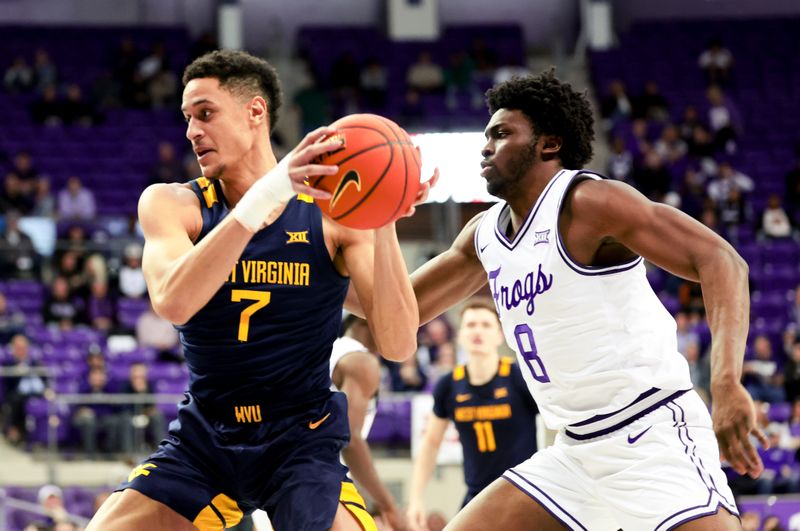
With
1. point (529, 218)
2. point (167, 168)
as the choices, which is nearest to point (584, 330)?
point (529, 218)

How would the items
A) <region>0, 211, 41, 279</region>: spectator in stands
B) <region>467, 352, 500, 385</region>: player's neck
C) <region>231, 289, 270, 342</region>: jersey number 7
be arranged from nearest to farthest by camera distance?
<region>231, 289, 270, 342</region>: jersey number 7 < <region>467, 352, 500, 385</region>: player's neck < <region>0, 211, 41, 279</region>: spectator in stands

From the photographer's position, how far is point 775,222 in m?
17.0

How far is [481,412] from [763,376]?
7.67 m

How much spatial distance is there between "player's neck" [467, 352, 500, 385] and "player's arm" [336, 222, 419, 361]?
9.57ft

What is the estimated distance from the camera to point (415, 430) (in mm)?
10492

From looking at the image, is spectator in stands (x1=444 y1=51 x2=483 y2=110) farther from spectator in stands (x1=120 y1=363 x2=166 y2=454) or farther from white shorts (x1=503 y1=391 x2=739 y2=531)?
white shorts (x1=503 y1=391 x2=739 y2=531)

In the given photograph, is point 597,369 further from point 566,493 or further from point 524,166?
point 524,166

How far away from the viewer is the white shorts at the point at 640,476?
13.1 ft

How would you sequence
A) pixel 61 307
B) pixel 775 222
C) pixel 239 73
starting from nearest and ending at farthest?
1. pixel 239 73
2. pixel 61 307
3. pixel 775 222

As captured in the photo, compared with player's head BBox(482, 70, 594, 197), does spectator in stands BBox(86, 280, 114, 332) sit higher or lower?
lower

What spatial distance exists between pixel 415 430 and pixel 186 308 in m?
6.97

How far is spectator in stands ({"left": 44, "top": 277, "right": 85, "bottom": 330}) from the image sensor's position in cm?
1343

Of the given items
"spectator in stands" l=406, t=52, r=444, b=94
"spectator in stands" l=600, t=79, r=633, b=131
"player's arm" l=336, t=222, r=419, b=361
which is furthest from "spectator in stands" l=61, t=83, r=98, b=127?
"player's arm" l=336, t=222, r=419, b=361

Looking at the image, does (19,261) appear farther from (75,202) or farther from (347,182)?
(347,182)
